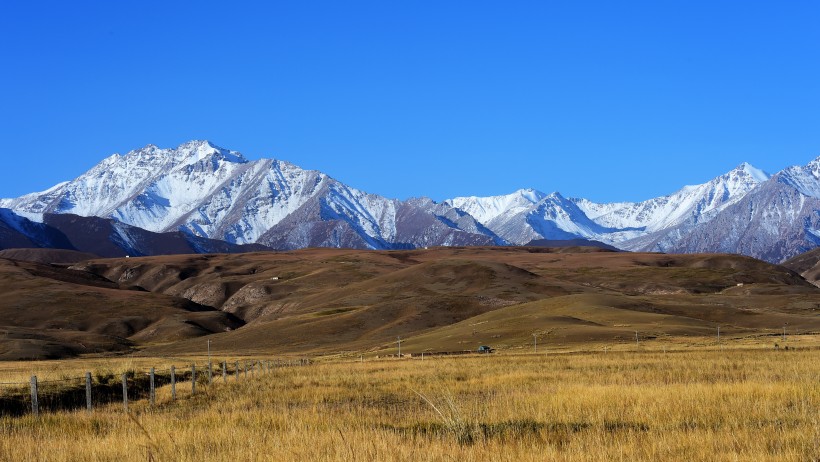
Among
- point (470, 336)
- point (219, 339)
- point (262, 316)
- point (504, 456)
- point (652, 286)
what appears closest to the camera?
point (504, 456)

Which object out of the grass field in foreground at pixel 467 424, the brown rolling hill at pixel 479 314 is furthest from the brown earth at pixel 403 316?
the grass field in foreground at pixel 467 424

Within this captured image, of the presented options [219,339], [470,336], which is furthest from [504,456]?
[219,339]

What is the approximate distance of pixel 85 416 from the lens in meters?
24.3

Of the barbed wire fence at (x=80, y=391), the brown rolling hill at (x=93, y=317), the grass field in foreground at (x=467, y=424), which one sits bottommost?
the grass field in foreground at (x=467, y=424)

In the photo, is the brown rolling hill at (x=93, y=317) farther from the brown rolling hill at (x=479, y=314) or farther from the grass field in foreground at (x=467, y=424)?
the grass field in foreground at (x=467, y=424)

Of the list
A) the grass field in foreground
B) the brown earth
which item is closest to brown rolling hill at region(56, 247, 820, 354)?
the brown earth

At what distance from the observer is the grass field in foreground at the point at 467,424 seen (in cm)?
1516

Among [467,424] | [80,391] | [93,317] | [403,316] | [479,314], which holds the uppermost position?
[93,317]

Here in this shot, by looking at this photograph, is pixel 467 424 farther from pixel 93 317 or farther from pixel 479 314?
A: pixel 93 317

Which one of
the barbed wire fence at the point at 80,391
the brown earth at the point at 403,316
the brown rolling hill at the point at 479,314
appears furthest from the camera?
the brown earth at the point at 403,316

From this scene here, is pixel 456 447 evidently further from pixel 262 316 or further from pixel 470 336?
pixel 262 316

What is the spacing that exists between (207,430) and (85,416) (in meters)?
6.29

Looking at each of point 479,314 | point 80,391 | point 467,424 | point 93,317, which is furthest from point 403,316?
point 467,424

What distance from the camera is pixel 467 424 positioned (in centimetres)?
1858
